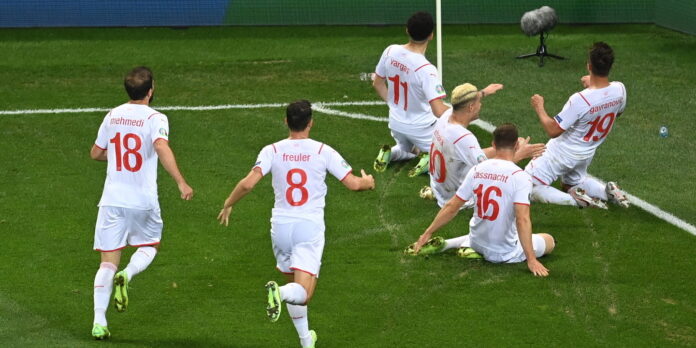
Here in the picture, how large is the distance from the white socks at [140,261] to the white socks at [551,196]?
5253 millimetres

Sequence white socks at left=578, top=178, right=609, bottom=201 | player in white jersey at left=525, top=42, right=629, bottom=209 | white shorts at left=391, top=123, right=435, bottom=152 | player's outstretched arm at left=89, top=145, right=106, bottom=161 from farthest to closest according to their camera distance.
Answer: white shorts at left=391, top=123, right=435, bottom=152 < white socks at left=578, top=178, right=609, bottom=201 < player in white jersey at left=525, top=42, right=629, bottom=209 < player's outstretched arm at left=89, top=145, right=106, bottom=161

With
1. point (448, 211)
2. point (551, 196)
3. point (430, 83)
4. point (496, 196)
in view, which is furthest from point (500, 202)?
point (430, 83)

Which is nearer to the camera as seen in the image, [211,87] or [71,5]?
[211,87]

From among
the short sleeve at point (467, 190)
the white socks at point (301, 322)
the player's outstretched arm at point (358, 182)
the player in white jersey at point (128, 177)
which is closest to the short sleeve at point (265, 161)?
the player's outstretched arm at point (358, 182)

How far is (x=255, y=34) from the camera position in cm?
2384

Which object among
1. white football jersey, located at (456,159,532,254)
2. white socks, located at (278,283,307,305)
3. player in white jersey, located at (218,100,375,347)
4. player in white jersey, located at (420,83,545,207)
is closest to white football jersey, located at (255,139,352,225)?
player in white jersey, located at (218,100,375,347)

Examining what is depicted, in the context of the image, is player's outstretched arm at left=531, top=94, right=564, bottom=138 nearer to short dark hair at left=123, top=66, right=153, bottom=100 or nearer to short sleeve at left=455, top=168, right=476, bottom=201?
short sleeve at left=455, top=168, right=476, bottom=201

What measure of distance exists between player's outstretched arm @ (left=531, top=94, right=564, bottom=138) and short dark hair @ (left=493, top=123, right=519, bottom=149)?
5.57ft

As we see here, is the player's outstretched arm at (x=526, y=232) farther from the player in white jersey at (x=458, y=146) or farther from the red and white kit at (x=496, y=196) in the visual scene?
the player in white jersey at (x=458, y=146)

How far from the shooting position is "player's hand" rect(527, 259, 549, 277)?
11.8m

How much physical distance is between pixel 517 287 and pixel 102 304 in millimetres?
3916

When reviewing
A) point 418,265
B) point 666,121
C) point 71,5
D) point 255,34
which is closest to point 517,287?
point 418,265

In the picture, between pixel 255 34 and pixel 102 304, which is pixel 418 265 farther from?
pixel 255 34

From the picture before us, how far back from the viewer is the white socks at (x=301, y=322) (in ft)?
32.7
